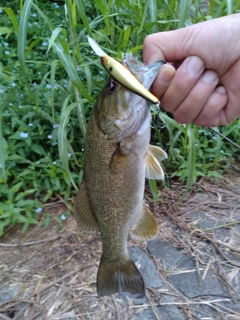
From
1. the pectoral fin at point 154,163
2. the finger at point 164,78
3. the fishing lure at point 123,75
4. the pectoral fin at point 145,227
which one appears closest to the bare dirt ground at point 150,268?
the pectoral fin at point 145,227

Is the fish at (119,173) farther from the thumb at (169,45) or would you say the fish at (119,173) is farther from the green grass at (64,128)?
the green grass at (64,128)

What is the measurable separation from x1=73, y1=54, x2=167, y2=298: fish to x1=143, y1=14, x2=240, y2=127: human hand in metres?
0.09

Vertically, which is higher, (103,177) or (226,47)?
(226,47)

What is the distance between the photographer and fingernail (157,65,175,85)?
46.3 inches

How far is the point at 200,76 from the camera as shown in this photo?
124 cm

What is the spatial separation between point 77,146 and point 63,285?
0.97 metres

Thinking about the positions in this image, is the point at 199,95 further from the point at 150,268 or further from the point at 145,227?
the point at 150,268

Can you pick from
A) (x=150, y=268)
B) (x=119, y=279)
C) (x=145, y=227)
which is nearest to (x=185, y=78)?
(x=145, y=227)

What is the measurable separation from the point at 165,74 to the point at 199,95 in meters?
0.16

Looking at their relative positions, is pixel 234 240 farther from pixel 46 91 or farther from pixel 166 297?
pixel 46 91

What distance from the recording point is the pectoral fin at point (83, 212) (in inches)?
54.2

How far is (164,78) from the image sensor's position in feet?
3.92

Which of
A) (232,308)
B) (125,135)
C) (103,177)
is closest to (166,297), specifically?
(232,308)

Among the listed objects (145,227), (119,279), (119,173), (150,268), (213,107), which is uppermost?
(213,107)
